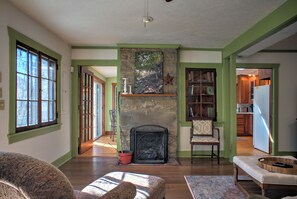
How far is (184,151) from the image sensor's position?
16.6 feet

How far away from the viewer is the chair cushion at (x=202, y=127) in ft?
15.8

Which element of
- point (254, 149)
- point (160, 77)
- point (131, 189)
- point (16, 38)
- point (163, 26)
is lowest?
point (254, 149)

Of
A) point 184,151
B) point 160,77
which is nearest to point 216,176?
point 184,151

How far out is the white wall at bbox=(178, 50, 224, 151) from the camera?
507 centimetres

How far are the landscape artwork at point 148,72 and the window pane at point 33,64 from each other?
6.52ft

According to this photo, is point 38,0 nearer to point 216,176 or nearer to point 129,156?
point 129,156

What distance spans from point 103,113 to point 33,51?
5.29m

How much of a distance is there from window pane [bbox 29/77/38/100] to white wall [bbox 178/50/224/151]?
305 centimetres

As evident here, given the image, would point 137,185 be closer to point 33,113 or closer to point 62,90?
point 33,113

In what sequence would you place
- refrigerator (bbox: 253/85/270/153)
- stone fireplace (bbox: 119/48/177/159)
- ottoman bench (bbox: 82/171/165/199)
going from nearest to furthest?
ottoman bench (bbox: 82/171/165/199), stone fireplace (bbox: 119/48/177/159), refrigerator (bbox: 253/85/270/153)

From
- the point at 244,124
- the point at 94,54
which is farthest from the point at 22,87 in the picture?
the point at 244,124

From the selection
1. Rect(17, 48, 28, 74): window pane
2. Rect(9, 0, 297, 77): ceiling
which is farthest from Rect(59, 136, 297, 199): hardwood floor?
Rect(9, 0, 297, 77): ceiling

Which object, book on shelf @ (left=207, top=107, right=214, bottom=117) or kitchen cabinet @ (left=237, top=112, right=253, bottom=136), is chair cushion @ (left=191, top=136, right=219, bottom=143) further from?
kitchen cabinet @ (left=237, top=112, right=253, bottom=136)

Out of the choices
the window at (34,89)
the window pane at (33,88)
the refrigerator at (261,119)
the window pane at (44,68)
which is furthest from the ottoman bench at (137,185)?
Result: the refrigerator at (261,119)
